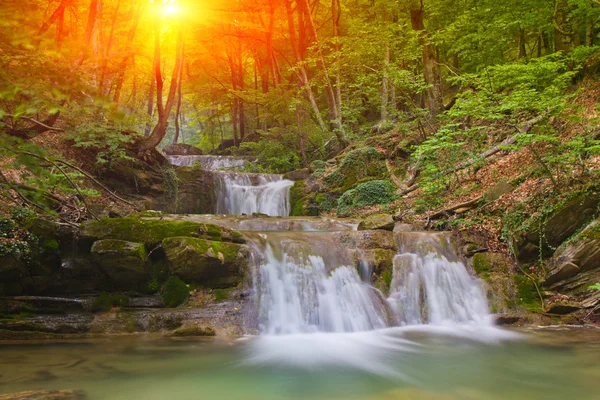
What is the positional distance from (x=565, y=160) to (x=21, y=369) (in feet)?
32.6

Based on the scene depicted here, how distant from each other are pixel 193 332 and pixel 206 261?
51.5 inches

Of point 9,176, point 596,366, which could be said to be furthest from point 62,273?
point 596,366

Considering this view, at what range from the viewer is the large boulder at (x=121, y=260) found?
22.4 feet

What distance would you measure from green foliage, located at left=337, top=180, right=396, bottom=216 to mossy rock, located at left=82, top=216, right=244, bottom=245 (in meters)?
6.13

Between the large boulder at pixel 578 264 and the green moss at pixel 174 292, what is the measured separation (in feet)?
23.6

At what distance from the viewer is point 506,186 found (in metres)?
9.10

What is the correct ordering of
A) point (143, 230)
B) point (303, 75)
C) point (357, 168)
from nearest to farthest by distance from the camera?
point (143, 230) < point (357, 168) < point (303, 75)

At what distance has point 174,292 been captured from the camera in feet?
23.1

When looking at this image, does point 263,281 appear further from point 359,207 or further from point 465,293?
point 359,207

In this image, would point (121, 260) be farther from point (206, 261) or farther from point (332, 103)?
point (332, 103)

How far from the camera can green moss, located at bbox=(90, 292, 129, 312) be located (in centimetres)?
670

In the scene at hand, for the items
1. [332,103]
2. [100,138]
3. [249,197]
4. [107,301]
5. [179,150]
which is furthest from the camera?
[179,150]

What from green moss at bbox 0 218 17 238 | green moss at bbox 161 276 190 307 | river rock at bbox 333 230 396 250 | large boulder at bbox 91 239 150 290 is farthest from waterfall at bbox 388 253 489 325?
green moss at bbox 0 218 17 238

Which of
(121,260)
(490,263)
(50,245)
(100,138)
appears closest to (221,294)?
(121,260)
